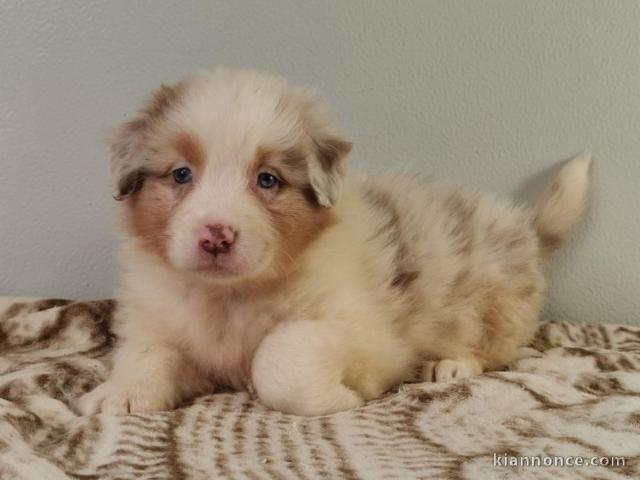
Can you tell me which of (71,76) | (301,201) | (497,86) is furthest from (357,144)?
(71,76)

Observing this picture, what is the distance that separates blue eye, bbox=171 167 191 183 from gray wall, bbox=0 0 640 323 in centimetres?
116

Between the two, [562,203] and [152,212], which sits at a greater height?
[562,203]

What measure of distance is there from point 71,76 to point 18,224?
0.77m

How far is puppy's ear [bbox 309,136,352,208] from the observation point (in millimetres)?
2266

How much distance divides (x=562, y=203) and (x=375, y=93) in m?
1.02

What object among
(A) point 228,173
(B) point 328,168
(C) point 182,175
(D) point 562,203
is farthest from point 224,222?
(D) point 562,203

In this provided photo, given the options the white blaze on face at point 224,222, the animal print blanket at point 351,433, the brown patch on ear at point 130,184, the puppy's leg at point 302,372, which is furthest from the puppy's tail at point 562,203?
the brown patch on ear at point 130,184

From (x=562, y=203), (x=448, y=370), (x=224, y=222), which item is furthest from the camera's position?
(x=562, y=203)

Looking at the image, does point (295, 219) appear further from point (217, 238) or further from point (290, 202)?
point (217, 238)

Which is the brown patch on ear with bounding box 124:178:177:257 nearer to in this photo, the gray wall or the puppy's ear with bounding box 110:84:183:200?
the puppy's ear with bounding box 110:84:183:200

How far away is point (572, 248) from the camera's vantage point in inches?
134

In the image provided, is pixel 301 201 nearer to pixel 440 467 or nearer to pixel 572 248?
pixel 440 467

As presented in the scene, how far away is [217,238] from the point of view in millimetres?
2041

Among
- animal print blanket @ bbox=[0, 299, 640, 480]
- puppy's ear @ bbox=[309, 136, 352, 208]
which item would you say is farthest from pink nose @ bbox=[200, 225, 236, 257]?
animal print blanket @ bbox=[0, 299, 640, 480]
